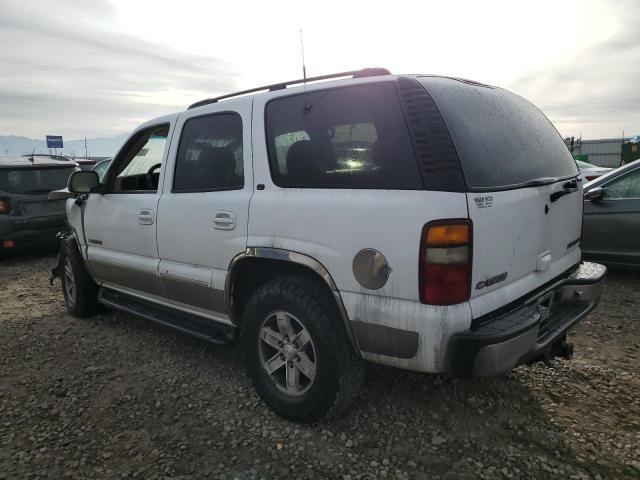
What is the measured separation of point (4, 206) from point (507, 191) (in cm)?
767

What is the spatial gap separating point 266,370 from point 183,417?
606mm

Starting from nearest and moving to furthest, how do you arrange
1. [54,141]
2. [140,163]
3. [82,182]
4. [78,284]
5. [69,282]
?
[82,182], [140,163], [78,284], [69,282], [54,141]

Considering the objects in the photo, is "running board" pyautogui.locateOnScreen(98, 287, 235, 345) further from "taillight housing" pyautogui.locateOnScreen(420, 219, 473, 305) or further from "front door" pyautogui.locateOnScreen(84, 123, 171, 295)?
"taillight housing" pyautogui.locateOnScreen(420, 219, 473, 305)

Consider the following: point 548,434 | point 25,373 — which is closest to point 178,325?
point 25,373

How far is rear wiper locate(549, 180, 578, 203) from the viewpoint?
8.26 ft

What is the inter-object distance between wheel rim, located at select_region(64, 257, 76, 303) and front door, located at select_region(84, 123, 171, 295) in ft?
1.78

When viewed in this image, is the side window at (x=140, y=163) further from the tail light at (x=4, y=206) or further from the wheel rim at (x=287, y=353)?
the tail light at (x=4, y=206)

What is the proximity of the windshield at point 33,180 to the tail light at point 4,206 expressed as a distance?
174mm

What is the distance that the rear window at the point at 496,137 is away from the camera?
2.21m

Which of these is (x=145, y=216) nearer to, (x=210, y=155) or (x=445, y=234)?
(x=210, y=155)

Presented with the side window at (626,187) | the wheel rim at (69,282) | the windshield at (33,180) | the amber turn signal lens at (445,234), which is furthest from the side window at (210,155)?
the windshield at (33,180)

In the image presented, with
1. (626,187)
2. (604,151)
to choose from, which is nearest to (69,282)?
(626,187)

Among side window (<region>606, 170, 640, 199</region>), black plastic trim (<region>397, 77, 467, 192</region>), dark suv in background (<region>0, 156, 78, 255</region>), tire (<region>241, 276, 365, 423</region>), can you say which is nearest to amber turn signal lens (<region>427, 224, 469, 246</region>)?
black plastic trim (<region>397, 77, 467, 192</region>)

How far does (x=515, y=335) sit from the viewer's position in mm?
2119
